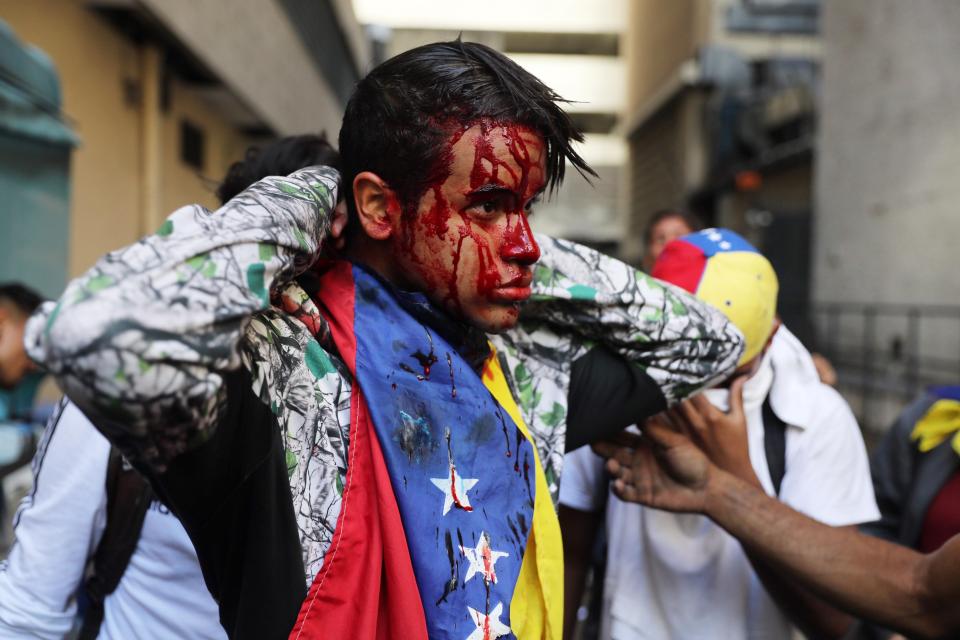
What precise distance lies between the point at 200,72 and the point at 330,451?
823 cm

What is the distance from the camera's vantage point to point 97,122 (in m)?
6.58

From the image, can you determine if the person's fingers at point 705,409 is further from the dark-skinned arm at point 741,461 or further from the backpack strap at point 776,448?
the backpack strap at point 776,448

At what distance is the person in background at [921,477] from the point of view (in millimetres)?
2238

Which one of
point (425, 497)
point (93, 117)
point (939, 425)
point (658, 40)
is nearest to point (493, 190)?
point (425, 497)

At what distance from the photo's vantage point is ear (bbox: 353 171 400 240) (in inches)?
52.3

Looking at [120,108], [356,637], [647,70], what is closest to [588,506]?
[356,637]

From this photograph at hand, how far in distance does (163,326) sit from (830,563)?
5.08 ft

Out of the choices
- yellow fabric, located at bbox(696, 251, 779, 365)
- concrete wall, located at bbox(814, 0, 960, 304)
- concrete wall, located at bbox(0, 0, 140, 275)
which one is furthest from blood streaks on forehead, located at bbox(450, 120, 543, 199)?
concrete wall, located at bbox(814, 0, 960, 304)

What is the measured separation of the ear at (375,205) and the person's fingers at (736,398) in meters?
1.01

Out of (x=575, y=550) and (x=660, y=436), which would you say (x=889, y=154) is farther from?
(x=660, y=436)

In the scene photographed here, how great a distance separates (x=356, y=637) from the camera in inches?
44.1

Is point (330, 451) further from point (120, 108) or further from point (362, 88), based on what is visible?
point (120, 108)

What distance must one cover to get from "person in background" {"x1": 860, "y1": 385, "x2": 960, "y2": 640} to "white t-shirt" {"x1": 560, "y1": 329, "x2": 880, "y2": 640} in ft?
1.19

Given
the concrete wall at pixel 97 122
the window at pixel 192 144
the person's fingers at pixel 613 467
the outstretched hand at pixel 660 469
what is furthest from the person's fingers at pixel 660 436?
the window at pixel 192 144
